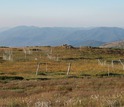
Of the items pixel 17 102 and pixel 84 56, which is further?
pixel 84 56

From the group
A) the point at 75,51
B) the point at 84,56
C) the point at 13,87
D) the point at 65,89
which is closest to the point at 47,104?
the point at 65,89

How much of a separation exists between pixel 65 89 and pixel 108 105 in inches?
741

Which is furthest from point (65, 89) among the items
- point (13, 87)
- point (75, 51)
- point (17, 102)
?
point (75, 51)

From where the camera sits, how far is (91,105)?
529 inches

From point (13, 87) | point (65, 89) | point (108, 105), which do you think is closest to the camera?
point (108, 105)

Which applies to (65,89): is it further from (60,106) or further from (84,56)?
(84,56)

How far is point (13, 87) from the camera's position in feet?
115

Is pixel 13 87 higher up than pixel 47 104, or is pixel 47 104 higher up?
pixel 47 104

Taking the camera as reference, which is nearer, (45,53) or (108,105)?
(108,105)

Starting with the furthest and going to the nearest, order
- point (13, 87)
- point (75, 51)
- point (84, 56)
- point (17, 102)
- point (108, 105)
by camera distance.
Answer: point (75, 51), point (84, 56), point (13, 87), point (17, 102), point (108, 105)

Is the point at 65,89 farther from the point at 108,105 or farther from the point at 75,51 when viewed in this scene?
the point at 75,51

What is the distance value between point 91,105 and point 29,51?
111843 mm

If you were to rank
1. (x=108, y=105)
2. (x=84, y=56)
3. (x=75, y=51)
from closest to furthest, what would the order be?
1. (x=108, y=105)
2. (x=84, y=56)
3. (x=75, y=51)

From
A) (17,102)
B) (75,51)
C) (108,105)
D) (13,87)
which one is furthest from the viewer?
(75,51)
